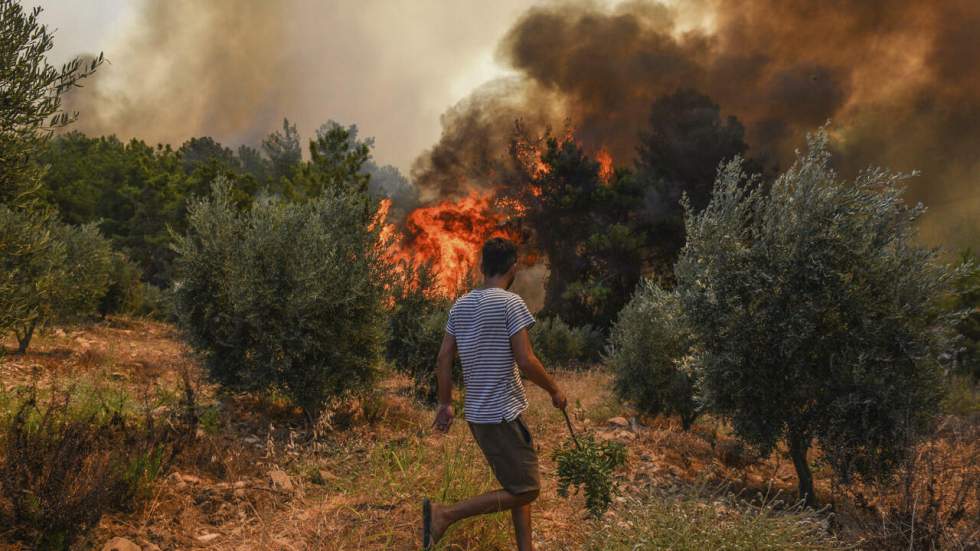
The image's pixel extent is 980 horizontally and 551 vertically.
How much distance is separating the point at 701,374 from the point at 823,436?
1608 mm

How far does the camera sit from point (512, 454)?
177 inches

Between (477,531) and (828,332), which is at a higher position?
(828,332)

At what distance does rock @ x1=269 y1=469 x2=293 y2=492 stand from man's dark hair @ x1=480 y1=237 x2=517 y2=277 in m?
3.63

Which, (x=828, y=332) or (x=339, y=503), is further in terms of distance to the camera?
(x=828, y=332)

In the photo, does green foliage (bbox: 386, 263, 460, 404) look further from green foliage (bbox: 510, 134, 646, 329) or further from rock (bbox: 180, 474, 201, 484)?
green foliage (bbox: 510, 134, 646, 329)

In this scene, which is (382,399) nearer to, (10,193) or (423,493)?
(423,493)

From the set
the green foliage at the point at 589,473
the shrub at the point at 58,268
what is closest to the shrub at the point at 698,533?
the green foliage at the point at 589,473

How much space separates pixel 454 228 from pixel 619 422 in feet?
82.4

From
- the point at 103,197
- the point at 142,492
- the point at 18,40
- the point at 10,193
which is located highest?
the point at 103,197

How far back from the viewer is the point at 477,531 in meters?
5.17

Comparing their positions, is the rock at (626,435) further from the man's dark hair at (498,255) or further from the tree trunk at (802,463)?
the man's dark hair at (498,255)

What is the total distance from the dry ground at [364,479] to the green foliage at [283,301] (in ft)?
2.38

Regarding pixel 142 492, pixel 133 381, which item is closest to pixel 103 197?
pixel 133 381

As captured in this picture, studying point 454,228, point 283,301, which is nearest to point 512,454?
point 283,301
